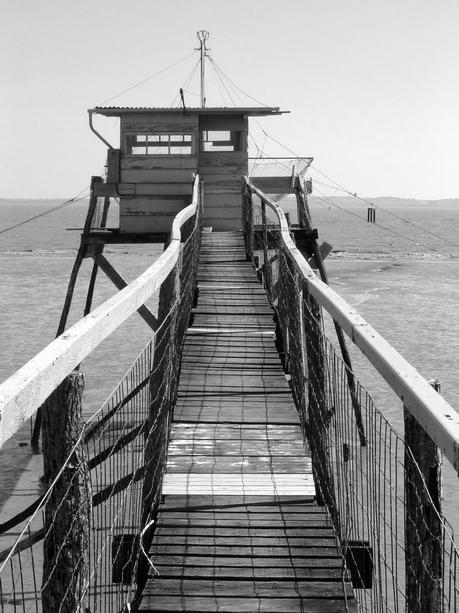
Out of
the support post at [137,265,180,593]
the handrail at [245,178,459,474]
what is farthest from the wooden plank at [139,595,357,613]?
the handrail at [245,178,459,474]

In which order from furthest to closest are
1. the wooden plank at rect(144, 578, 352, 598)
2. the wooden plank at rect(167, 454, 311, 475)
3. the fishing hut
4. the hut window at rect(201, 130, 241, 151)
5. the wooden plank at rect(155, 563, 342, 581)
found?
the hut window at rect(201, 130, 241, 151)
the fishing hut
the wooden plank at rect(167, 454, 311, 475)
the wooden plank at rect(155, 563, 342, 581)
the wooden plank at rect(144, 578, 352, 598)

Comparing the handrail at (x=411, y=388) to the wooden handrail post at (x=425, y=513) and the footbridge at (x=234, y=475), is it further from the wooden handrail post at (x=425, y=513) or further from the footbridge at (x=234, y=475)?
the wooden handrail post at (x=425, y=513)

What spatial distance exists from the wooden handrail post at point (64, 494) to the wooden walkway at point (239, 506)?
980 millimetres

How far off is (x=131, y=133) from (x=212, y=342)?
10.4 meters

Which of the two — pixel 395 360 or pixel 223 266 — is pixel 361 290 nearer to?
pixel 223 266

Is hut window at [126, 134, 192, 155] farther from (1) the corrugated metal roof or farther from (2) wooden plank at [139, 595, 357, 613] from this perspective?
(2) wooden plank at [139, 595, 357, 613]

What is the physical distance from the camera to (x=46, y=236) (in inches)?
3374

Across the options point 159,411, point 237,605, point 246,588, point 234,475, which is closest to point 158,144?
point 159,411

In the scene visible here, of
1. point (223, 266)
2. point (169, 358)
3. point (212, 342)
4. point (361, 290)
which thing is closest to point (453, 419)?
point (169, 358)

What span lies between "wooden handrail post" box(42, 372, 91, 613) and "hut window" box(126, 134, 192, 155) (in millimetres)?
15837

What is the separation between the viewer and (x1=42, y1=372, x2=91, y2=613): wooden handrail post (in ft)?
9.46

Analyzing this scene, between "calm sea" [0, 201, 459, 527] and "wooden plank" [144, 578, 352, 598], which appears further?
"calm sea" [0, 201, 459, 527]

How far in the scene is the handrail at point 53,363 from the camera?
6.92 feet

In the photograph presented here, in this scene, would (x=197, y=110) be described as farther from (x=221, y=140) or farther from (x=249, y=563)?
(x=249, y=563)
